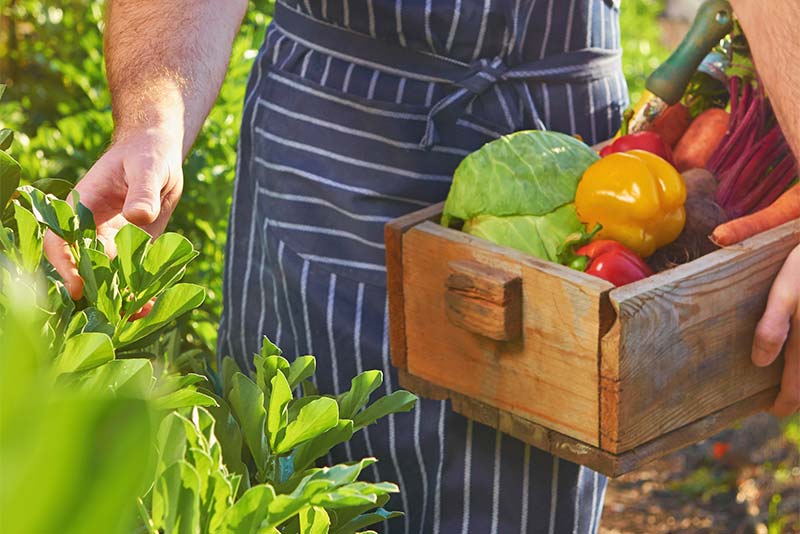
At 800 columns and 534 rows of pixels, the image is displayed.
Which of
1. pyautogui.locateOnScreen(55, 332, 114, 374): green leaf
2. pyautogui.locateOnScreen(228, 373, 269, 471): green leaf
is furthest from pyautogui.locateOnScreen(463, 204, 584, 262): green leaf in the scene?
pyautogui.locateOnScreen(55, 332, 114, 374): green leaf

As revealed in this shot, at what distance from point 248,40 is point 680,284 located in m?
1.83

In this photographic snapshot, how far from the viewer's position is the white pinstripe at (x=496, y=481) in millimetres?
1773

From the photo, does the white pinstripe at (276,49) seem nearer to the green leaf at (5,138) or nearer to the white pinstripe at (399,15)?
the white pinstripe at (399,15)

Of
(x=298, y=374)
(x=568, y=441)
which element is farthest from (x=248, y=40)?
(x=298, y=374)

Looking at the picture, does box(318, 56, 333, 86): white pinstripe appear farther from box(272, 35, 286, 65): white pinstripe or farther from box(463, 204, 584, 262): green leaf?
box(463, 204, 584, 262): green leaf

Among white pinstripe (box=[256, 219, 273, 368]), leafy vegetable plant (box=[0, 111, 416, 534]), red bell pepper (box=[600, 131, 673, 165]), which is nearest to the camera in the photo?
leafy vegetable plant (box=[0, 111, 416, 534])

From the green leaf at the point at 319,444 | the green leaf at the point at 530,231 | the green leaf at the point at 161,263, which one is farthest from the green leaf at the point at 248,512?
the green leaf at the point at 530,231

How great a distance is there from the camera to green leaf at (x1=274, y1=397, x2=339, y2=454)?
33.4 inches

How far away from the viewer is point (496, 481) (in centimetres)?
179

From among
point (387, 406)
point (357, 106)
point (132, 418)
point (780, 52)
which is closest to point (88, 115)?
point (357, 106)

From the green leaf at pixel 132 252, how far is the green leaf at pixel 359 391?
0.21m


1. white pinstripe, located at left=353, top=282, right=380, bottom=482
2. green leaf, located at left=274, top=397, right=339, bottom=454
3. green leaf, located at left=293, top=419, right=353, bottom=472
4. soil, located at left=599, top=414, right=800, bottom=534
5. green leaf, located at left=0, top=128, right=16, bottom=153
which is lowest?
soil, located at left=599, top=414, right=800, bottom=534

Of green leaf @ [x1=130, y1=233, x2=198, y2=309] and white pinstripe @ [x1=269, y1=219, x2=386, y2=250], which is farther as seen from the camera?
white pinstripe @ [x1=269, y1=219, x2=386, y2=250]

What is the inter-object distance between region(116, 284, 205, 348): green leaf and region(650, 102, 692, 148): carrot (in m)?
1.13
